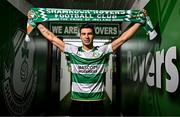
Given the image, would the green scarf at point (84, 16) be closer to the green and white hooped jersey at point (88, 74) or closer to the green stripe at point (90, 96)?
the green and white hooped jersey at point (88, 74)

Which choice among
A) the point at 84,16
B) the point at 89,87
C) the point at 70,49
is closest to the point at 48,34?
the point at 70,49

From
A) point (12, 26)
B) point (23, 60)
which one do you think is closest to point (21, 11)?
point (12, 26)

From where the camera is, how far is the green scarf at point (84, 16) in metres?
2.30

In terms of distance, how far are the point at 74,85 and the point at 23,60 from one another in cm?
205

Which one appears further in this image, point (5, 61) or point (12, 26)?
point (12, 26)

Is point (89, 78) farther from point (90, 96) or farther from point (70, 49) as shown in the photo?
point (70, 49)

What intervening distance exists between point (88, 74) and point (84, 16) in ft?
1.86

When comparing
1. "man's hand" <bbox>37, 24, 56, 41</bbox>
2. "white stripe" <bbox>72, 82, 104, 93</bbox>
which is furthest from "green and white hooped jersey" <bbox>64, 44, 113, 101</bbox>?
"man's hand" <bbox>37, 24, 56, 41</bbox>

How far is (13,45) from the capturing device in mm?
3508

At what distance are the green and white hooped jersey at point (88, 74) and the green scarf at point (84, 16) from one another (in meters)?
0.34

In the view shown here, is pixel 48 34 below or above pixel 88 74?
above

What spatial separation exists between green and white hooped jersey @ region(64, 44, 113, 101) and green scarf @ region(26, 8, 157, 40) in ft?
1.13

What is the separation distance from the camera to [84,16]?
7.63ft

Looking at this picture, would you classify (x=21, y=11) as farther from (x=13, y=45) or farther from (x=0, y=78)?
(x=0, y=78)
